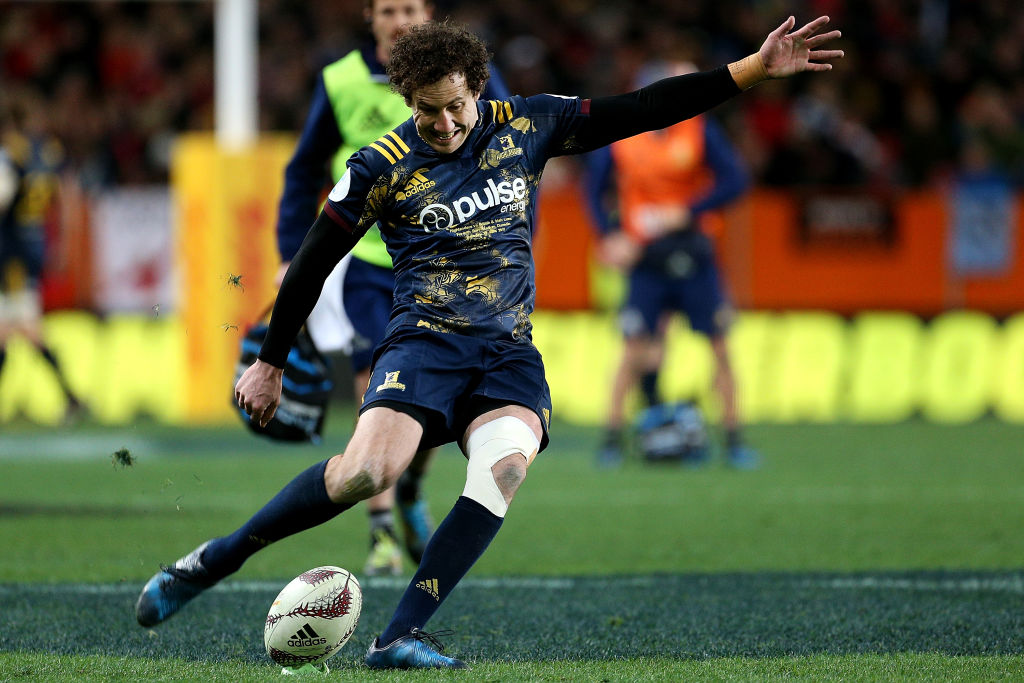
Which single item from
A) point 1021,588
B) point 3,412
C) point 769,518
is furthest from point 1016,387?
point 3,412

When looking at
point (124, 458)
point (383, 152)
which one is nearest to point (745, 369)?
point (124, 458)

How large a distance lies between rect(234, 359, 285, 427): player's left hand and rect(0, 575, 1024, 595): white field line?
153 cm

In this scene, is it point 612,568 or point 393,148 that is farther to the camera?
point 612,568

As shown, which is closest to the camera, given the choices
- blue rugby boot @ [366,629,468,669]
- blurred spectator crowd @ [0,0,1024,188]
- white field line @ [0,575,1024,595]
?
blue rugby boot @ [366,629,468,669]

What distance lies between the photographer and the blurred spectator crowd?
16.1 meters

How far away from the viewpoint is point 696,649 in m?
4.54

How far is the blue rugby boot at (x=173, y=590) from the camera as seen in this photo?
4594 mm

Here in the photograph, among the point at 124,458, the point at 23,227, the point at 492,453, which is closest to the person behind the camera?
the point at 492,453

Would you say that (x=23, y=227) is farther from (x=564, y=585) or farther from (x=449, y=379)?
(x=449, y=379)

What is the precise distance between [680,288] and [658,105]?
596cm

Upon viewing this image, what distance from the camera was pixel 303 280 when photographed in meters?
4.32

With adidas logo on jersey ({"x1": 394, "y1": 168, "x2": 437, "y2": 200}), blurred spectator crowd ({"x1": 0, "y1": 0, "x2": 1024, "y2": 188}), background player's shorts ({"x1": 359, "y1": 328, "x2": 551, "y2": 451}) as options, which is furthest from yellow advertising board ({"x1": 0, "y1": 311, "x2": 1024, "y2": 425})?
adidas logo on jersey ({"x1": 394, "y1": 168, "x2": 437, "y2": 200})

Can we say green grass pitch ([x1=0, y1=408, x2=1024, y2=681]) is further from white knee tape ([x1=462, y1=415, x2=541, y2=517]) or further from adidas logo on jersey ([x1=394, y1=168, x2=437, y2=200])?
adidas logo on jersey ([x1=394, y1=168, x2=437, y2=200])

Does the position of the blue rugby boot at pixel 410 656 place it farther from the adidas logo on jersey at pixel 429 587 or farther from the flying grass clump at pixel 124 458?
the flying grass clump at pixel 124 458
